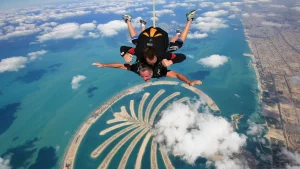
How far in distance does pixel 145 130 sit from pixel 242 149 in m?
24.6

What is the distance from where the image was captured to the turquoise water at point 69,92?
4825 cm

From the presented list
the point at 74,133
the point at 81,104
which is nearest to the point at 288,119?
the point at 74,133

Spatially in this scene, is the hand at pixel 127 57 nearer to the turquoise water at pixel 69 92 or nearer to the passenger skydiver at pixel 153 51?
the passenger skydiver at pixel 153 51

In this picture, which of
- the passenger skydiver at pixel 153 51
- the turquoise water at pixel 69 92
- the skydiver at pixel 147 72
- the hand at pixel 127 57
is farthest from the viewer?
the turquoise water at pixel 69 92

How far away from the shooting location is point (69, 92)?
73.9 metres

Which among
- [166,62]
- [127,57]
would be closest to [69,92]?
[127,57]

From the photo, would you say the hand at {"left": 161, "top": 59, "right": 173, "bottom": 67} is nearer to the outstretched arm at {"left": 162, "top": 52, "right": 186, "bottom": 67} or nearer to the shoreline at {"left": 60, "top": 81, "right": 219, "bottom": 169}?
the outstretched arm at {"left": 162, "top": 52, "right": 186, "bottom": 67}

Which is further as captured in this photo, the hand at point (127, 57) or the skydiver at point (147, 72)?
the hand at point (127, 57)

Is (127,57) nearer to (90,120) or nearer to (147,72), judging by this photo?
(147,72)

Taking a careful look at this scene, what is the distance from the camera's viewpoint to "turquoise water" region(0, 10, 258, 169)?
48.2m

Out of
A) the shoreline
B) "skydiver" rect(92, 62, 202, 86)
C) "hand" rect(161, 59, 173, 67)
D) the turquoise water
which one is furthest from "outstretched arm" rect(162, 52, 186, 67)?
the shoreline

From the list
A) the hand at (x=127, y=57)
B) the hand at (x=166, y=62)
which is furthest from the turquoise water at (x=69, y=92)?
the hand at (x=166, y=62)

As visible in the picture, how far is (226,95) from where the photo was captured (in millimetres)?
62375

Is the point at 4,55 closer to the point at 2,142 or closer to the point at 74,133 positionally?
the point at 2,142
